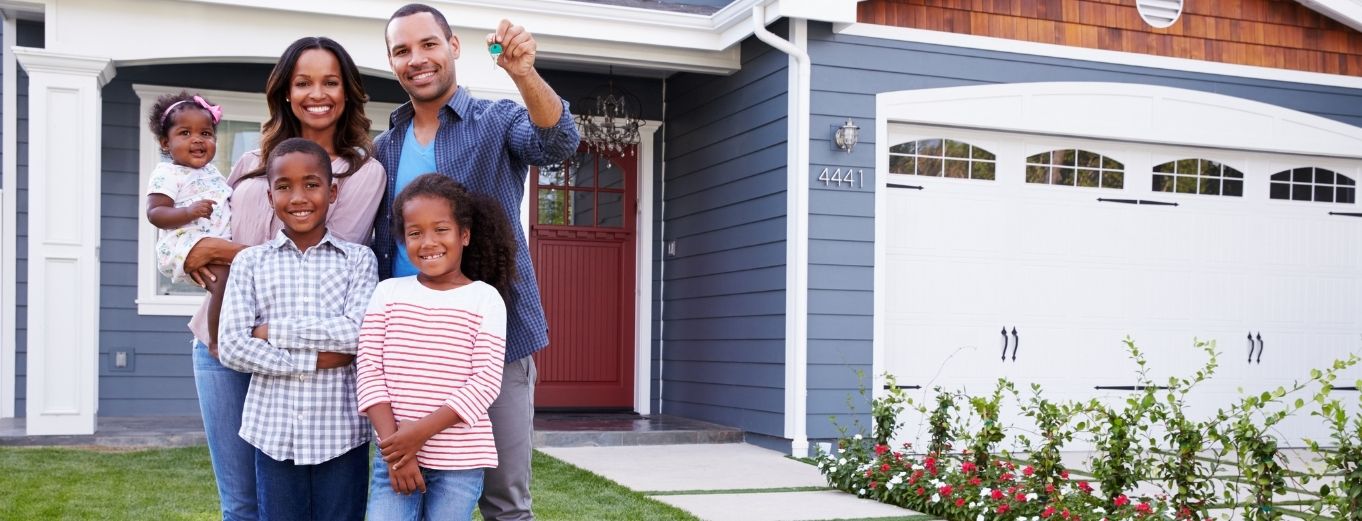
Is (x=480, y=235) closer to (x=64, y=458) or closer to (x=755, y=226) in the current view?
(x=64, y=458)

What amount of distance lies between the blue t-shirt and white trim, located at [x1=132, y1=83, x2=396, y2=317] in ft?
18.1

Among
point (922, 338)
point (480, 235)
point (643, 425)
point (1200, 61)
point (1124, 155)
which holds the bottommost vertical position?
point (643, 425)

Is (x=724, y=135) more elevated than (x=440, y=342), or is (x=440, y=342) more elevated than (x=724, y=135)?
(x=724, y=135)

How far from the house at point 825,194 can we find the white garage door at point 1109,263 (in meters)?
0.02

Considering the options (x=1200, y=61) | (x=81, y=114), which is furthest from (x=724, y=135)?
(x=81, y=114)

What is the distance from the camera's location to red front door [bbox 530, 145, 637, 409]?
849 centimetres

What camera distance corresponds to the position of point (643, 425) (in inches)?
303

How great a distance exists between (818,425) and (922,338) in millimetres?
869

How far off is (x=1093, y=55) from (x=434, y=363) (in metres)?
6.14

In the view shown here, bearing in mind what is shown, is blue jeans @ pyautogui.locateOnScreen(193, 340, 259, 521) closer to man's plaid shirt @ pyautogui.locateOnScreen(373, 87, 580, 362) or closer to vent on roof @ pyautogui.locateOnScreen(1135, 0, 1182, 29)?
man's plaid shirt @ pyautogui.locateOnScreen(373, 87, 580, 362)

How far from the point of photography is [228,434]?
2.47 metres

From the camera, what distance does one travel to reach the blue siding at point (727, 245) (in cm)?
720

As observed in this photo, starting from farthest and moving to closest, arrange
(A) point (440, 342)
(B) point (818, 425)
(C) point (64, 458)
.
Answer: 1. (B) point (818, 425)
2. (C) point (64, 458)
3. (A) point (440, 342)

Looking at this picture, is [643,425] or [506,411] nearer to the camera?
[506,411]
